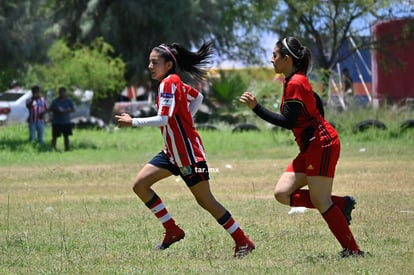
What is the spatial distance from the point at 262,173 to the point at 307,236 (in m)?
7.82

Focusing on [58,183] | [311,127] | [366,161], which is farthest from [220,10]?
[311,127]

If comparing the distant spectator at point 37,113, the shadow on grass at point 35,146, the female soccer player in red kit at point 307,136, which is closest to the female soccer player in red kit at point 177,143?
the female soccer player in red kit at point 307,136

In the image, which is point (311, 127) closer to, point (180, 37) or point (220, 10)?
point (180, 37)

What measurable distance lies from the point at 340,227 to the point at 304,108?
1086mm

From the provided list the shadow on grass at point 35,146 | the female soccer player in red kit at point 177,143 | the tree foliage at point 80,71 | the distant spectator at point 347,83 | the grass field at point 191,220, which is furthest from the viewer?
the distant spectator at point 347,83

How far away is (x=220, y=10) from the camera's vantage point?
39938 mm

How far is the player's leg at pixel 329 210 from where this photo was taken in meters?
7.78

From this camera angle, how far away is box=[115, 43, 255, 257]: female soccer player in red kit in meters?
8.20

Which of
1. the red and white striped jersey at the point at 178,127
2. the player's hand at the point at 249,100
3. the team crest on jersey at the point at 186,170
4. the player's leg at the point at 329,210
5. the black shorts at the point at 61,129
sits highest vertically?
the player's hand at the point at 249,100

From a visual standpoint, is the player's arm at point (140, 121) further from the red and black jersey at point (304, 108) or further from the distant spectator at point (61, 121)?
the distant spectator at point (61, 121)

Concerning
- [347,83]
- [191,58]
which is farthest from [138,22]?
[191,58]

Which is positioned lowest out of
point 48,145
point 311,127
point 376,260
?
point 48,145

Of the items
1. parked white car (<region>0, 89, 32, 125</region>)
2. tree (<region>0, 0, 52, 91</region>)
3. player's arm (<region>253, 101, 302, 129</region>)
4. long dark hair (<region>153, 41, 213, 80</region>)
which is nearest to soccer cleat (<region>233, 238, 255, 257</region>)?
player's arm (<region>253, 101, 302, 129</region>)

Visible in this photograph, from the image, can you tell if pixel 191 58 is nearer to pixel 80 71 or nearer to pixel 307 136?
pixel 307 136
